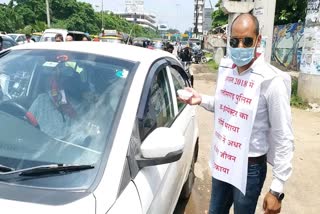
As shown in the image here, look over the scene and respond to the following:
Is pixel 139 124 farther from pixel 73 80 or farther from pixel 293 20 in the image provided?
pixel 293 20

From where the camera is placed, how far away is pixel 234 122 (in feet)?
7.88

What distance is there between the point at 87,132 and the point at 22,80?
83cm

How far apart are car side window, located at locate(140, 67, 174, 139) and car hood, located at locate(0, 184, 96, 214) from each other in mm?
712

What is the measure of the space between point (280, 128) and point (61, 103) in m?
1.33

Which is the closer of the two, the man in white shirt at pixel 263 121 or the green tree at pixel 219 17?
the man in white shirt at pixel 263 121

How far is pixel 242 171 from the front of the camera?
2373 mm

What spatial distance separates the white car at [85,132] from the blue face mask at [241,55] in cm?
57

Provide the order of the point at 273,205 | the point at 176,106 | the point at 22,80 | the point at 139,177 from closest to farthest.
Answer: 1. the point at 139,177
2. the point at 273,205
3. the point at 22,80
4. the point at 176,106

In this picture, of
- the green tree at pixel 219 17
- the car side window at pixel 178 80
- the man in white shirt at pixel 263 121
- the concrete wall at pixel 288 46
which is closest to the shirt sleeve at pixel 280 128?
the man in white shirt at pixel 263 121

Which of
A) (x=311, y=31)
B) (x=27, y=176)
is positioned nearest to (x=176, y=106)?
(x=27, y=176)

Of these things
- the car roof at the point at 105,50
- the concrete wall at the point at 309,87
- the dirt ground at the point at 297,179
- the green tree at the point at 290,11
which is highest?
the green tree at the point at 290,11

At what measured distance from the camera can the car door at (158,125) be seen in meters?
2.12

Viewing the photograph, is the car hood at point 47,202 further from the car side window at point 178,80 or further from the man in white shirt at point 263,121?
the car side window at point 178,80

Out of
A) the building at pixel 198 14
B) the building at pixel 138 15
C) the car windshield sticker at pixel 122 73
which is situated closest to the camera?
the car windshield sticker at pixel 122 73
